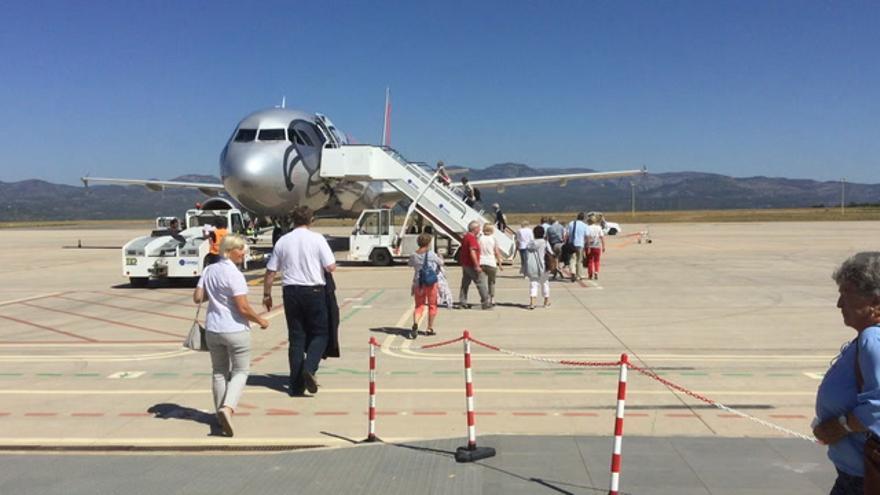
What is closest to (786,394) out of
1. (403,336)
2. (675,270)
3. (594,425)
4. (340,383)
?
(594,425)

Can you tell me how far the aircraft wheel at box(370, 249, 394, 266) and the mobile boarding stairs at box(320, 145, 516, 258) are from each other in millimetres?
1687

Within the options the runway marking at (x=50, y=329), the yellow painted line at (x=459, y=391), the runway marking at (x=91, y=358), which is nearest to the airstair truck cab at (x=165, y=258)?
the runway marking at (x=50, y=329)

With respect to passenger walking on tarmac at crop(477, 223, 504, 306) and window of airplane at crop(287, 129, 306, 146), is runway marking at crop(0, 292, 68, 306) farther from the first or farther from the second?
passenger walking on tarmac at crop(477, 223, 504, 306)

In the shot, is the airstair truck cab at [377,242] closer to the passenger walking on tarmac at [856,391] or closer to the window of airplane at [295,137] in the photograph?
the window of airplane at [295,137]

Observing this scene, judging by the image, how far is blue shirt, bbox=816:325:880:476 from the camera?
9.25ft

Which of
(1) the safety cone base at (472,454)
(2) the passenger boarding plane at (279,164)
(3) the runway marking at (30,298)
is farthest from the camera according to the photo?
(2) the passenger boarding plane at (279,164)

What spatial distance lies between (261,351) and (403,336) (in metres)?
2.20

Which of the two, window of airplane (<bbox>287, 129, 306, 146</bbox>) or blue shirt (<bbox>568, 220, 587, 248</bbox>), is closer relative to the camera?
blue shirt (<bbox>568, 220, 587, 248</bbox>)

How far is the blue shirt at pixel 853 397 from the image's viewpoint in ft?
9.25

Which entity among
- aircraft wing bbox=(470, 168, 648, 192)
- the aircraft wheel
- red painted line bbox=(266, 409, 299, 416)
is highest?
aircraft wing bbox=(470, 168, 648, 192)

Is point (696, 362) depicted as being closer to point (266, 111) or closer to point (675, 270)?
point (675, 270)

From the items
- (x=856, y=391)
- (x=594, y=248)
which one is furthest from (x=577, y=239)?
(x=856, y=391)

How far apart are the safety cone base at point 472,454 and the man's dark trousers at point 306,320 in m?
2.64

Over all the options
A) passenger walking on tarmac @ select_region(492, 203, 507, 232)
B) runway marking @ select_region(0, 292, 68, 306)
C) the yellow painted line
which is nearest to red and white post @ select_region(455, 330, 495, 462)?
the yellow painted line
